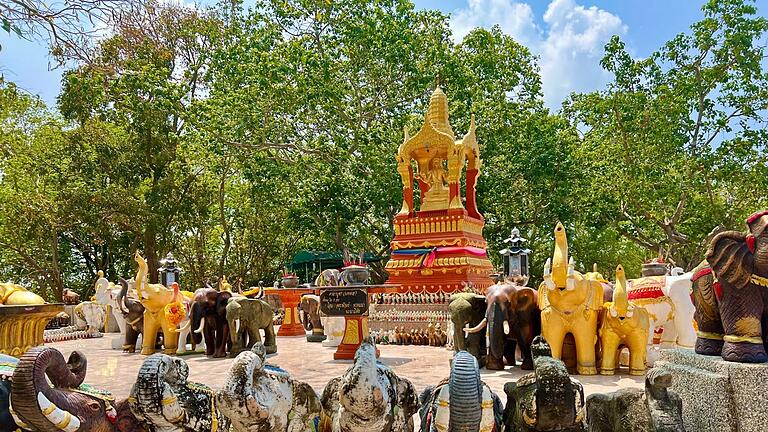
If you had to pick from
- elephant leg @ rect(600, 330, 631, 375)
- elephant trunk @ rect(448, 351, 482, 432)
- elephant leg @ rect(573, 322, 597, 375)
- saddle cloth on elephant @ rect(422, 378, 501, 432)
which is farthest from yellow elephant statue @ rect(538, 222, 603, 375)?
elephant trunk @ rect(448, 351, 482, 432)

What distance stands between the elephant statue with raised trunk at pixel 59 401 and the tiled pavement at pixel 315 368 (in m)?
3.34

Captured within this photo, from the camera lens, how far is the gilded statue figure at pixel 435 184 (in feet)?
49.7

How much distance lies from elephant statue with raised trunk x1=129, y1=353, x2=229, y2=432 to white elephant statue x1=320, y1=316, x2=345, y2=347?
8.32 meters

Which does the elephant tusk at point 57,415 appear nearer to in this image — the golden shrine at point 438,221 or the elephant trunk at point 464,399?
the elephant trunk at point 464,399

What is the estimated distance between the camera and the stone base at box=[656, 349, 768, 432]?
3.58m

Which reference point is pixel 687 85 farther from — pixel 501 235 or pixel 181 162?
pixel 181 162

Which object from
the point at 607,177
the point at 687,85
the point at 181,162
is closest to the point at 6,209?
the point at 181,162

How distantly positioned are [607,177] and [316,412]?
63.4ft

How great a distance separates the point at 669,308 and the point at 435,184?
7967 mm

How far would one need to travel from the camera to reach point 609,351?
7641mm

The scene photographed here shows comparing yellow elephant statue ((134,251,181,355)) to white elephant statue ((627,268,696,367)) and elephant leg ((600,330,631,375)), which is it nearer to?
elephant leg ((600,330,631,375))

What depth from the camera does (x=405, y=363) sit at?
9.08 m

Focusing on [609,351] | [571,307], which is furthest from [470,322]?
[609,351]

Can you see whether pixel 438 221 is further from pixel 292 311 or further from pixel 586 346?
pixel 586 346
